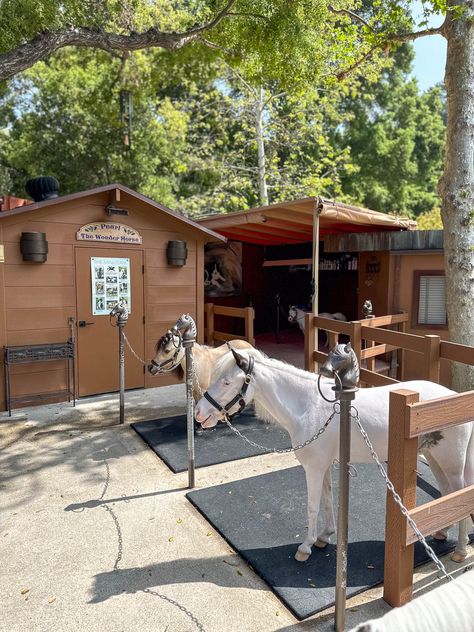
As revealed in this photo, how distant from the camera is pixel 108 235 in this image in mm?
6465

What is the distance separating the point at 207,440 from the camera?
4.83m

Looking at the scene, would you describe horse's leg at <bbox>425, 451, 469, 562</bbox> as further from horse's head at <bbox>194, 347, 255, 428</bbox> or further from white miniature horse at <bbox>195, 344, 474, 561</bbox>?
horse's head at <bbox>194, 347, 255, 428</bbox>

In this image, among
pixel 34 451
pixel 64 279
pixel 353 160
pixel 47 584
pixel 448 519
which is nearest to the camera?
pixel 448 519

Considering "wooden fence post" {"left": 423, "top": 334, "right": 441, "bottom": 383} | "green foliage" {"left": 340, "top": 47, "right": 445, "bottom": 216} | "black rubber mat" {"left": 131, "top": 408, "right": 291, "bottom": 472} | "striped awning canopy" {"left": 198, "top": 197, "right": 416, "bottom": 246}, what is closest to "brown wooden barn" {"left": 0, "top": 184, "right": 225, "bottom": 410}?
"striped awning canopy" {"left": 198, "top": 197, "right": 416, "bottom": 246}

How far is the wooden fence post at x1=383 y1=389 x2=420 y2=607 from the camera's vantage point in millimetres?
2188

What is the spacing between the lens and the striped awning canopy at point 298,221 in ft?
20.2

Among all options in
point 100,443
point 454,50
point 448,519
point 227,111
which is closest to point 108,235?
point 100,443

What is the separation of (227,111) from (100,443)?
1385cm

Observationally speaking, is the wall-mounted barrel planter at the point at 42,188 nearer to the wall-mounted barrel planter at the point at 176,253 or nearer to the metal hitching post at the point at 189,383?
the wall-mounted barrel planter at the point at 176,253

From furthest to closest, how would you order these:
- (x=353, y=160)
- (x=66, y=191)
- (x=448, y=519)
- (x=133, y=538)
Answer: (x=353, y=160), (x=66, y=191), (x=133, y=538), (x=448, y=519)

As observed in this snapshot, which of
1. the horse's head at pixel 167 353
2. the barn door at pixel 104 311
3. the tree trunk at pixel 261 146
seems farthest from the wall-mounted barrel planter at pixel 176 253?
the tree trunk at pixel 261 146

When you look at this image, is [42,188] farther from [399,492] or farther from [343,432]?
[399,492]

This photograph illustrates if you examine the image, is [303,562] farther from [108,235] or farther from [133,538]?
[108,235]

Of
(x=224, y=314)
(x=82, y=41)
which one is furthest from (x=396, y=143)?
(x=82, y=41)
